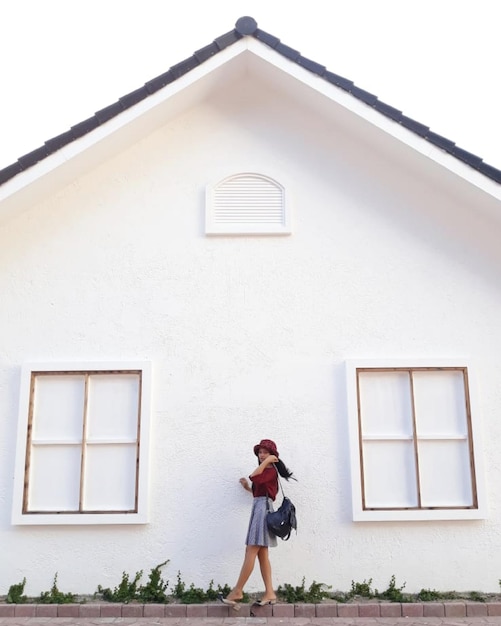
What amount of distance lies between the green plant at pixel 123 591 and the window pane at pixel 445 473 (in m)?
2.97

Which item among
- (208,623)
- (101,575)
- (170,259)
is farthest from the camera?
(170,259)

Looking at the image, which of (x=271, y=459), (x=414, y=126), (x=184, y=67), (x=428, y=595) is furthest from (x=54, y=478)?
(x=414, y=126)

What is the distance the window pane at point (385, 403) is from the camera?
6316 mm

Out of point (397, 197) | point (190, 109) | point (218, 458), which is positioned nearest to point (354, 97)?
point (397, 197)

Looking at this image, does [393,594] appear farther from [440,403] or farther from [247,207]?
[247,207]

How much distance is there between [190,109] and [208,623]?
539 cm

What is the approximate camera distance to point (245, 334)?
21.3 feet

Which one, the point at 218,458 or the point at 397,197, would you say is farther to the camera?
the point at 397,197

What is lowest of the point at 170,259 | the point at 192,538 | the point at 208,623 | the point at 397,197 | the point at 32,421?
the point at 208,623

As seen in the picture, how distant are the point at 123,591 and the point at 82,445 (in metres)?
1.47

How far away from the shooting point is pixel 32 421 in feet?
20.7

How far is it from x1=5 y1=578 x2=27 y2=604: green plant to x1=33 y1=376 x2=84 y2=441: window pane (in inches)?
56.0

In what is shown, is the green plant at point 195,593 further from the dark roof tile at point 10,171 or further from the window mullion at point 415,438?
the dark roof tile at point 10,171

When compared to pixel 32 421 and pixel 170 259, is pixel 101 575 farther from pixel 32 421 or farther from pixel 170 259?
pixel 170 259
